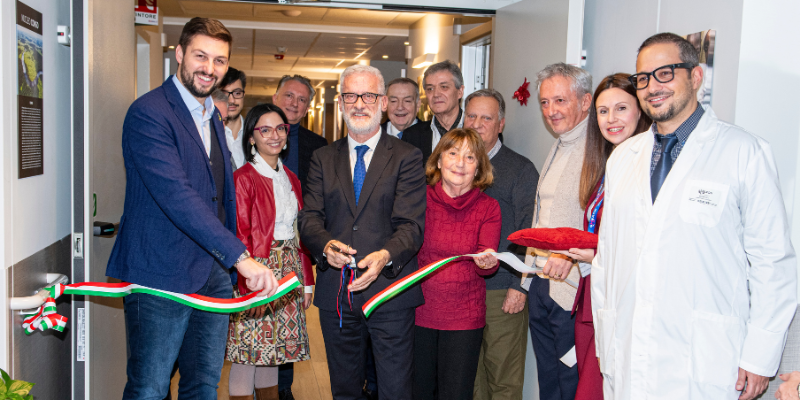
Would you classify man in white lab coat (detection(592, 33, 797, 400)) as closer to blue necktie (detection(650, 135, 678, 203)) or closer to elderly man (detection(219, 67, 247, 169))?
blue necktie (detection(650, 135, 678, 203))

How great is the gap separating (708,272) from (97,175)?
253cm

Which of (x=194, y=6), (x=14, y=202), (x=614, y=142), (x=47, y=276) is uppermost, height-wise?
(x=194, y=6)

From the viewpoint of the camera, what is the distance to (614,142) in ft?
7.82

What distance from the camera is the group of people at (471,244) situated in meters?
1.75

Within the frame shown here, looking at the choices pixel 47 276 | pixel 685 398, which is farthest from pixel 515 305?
pixel 47 276

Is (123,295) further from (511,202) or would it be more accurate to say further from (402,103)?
(402,103)

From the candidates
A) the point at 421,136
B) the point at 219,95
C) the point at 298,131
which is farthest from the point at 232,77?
the point at 421,136

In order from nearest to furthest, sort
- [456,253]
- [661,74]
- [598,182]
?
[661,74]
[598,182]
[456,253]

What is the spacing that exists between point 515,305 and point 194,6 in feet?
18.9

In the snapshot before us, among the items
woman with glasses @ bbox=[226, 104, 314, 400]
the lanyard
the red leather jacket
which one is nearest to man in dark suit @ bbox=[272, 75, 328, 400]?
woman with glasses @ bbox=[226, 104, 314, 400]

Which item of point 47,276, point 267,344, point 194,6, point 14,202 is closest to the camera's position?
point 14,202

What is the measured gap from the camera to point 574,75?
2836 mm

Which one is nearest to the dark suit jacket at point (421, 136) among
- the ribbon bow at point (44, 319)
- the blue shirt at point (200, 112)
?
→ the blue shirt at point (200, 112)

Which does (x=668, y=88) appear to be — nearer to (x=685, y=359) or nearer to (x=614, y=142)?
(x=614, y=142)
